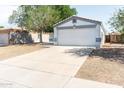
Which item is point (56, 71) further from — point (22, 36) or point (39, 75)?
point (22, 36)

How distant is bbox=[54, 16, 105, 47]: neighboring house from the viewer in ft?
60.2

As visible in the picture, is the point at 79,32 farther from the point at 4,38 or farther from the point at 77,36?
the point at 4,38

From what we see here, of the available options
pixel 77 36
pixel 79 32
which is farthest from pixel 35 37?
pixel 79 32

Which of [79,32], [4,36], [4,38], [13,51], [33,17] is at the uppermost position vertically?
[33,17]

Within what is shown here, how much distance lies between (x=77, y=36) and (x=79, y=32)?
50 cm

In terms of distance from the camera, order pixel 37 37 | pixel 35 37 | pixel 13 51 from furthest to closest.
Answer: pixel 37 37, pixel 35 37, pixel 13 51

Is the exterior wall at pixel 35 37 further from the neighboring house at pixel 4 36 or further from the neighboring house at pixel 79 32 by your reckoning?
the neighboring house at pixel 79 32

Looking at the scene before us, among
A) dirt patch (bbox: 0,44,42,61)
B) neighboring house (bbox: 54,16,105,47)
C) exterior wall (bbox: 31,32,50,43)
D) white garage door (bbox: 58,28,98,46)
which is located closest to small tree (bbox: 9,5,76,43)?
exterior wall (bbox: 31,32,50,43)

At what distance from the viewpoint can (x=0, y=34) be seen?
2658 cm

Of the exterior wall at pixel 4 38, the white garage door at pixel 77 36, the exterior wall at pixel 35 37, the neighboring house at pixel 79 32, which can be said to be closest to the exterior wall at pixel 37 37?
the exterior wall at pixel 35 37

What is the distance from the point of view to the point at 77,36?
19.5 meters
